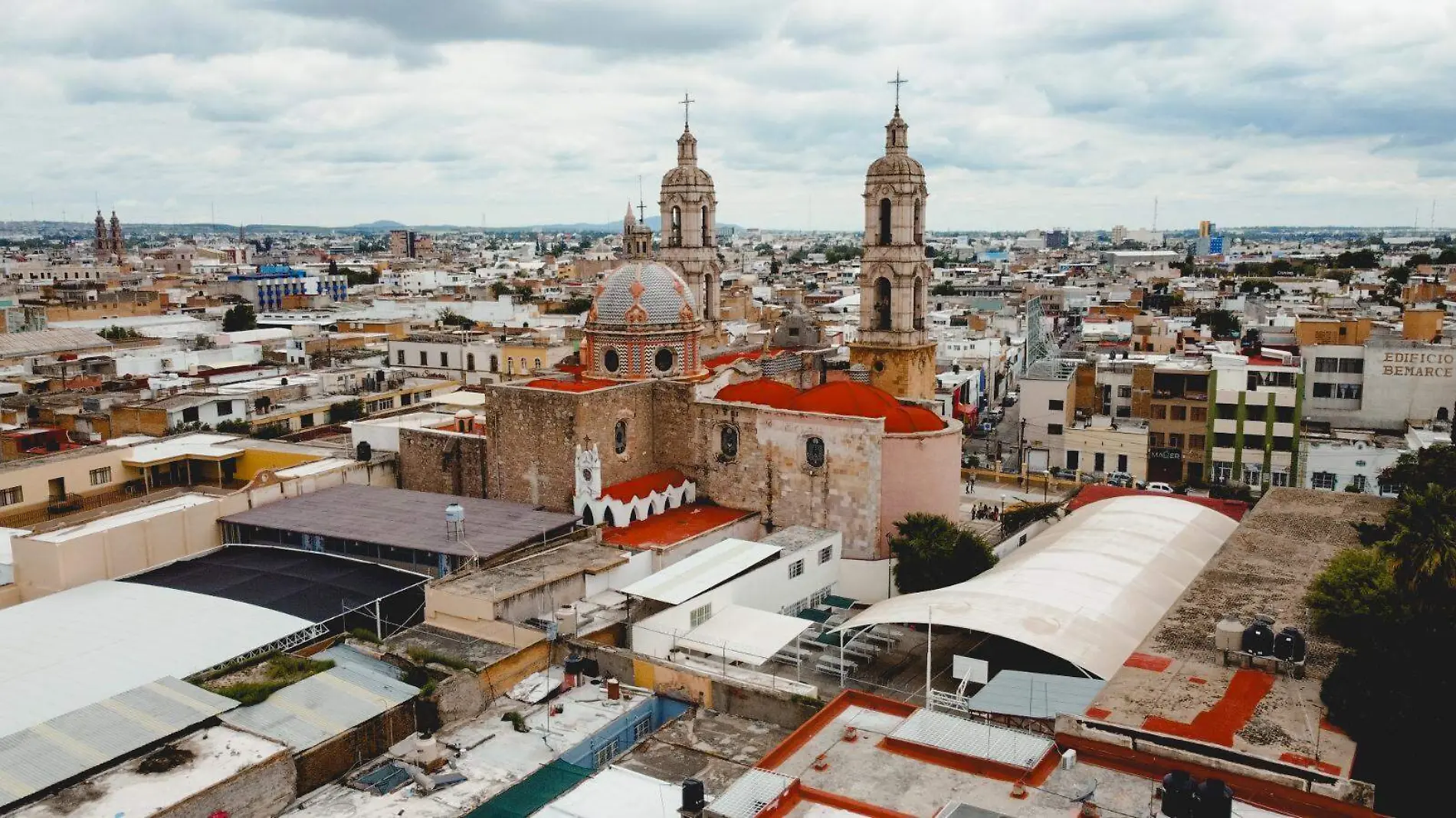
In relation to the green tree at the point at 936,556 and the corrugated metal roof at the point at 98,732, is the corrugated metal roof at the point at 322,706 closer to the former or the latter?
the corrugated metal roof at the point at 98,732

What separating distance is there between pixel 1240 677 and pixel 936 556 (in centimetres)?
1117

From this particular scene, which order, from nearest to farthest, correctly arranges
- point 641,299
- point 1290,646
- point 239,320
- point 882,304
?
point 1290,646
point 641,299
point 882,304
point 239,320

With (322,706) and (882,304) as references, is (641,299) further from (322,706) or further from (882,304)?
(322,706)

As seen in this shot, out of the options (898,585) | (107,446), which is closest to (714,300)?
(898,585)

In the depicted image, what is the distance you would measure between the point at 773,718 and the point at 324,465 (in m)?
19.7

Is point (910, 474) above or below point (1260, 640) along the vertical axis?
above

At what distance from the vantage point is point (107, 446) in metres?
34.1

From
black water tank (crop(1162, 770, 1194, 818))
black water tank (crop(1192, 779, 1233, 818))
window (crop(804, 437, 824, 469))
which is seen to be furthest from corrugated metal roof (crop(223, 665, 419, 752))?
window (crop(804, 437, 824, 469))

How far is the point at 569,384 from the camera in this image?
1283 inches

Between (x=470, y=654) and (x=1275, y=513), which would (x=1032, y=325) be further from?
(x=470, y=654)

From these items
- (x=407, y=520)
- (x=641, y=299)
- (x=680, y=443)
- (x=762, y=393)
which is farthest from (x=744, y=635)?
(x=641, y=299)

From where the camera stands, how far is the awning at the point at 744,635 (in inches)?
866

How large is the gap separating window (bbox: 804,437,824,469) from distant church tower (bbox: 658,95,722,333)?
1358 cm

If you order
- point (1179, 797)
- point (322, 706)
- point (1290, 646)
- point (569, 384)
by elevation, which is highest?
point (569, 384)
